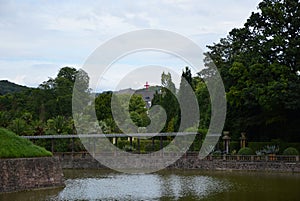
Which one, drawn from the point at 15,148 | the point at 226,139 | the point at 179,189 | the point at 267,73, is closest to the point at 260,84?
the point at 267,73

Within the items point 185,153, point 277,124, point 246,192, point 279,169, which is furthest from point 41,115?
point 246,192

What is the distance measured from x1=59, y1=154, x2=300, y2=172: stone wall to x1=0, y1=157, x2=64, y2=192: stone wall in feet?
46.5

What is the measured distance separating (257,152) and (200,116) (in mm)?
14527

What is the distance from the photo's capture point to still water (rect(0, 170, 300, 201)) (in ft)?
76.0

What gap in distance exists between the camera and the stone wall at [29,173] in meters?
26.4

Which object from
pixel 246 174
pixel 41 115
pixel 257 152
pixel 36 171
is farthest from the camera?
pixel 41 115

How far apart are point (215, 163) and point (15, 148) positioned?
17.1 meters

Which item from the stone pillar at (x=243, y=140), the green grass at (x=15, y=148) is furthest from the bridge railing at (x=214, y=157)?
the green grass at (x=15, y=148)

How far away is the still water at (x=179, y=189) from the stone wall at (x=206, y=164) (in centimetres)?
207

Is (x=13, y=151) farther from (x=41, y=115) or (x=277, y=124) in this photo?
(x=41, y=115)

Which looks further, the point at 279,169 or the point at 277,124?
the point at 277,124

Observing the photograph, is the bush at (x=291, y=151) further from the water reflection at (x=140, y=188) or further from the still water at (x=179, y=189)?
the water reflection at (x=140, y=188)

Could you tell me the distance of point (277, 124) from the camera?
43031 millimetres

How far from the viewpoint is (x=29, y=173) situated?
90.3ft
